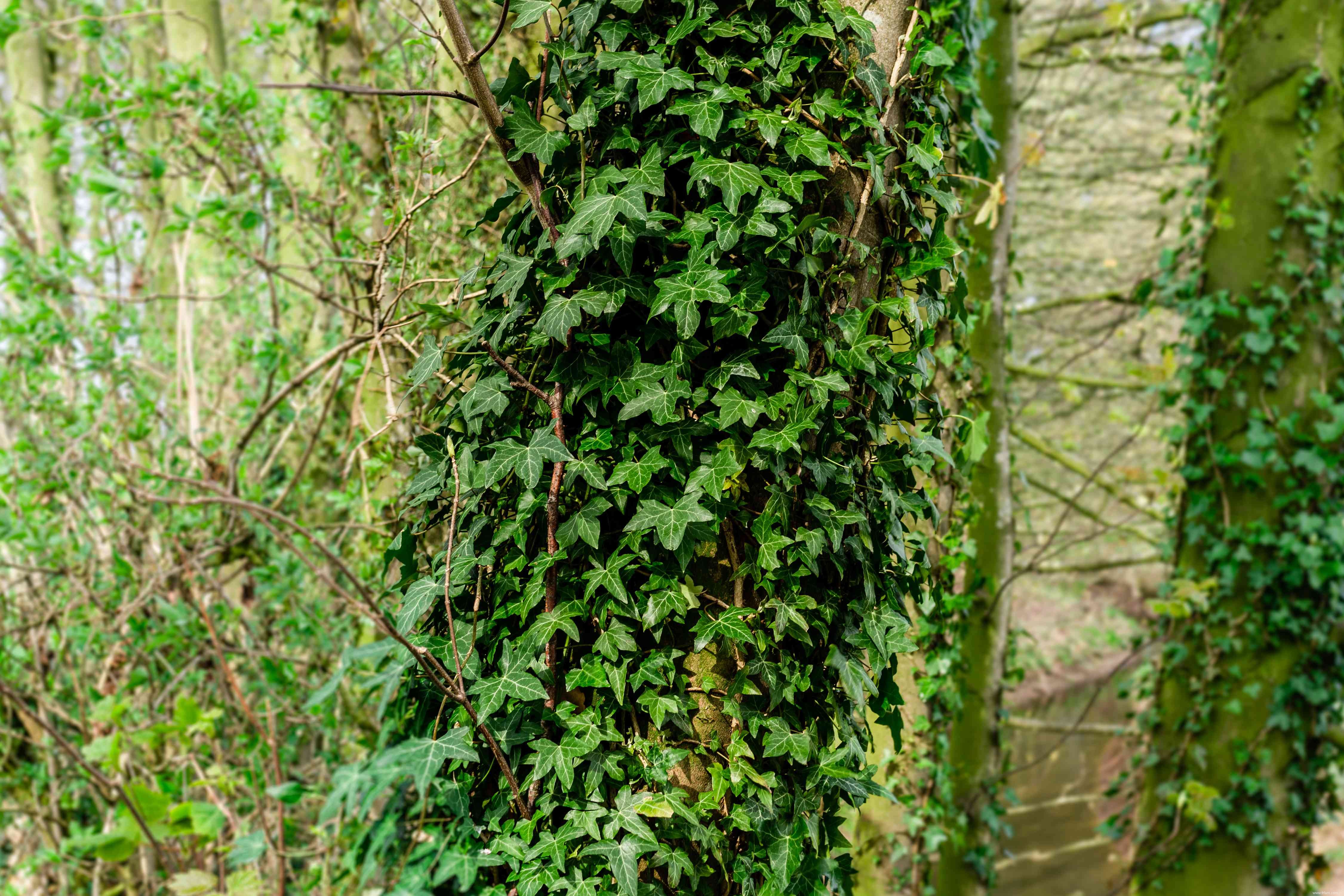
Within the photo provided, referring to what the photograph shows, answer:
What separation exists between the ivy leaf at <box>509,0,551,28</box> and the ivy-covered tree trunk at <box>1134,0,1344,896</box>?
169 inches

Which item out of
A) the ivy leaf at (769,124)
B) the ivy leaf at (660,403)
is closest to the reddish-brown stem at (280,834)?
the ivy leaf at (660,403)

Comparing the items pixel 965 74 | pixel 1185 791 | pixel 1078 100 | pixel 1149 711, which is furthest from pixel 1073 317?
pixel 965 74

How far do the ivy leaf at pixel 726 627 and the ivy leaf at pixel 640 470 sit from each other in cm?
27

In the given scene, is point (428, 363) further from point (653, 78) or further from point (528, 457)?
point (653, 78)

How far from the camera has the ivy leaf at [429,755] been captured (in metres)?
1.59

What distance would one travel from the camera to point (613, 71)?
5.07ft

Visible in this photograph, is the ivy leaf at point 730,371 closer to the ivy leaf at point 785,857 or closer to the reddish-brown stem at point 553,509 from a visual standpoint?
the reddish-brown stem at point 553,509

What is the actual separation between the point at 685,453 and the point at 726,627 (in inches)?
12.7

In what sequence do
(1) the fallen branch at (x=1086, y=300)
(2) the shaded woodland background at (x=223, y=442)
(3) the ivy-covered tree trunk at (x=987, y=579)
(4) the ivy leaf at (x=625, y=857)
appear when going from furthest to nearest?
1. (1) the fallen branch at (x=1086, y=300)
2. (3) the ivy-covered tree trunk at (x=987, y=579)
3. (2) the shaded woodland background at (x=223, y=442)
4. (4) the ivy leaf at (x=625, y=857)

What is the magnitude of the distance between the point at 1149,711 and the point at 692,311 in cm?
489

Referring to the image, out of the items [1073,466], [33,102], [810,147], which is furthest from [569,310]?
[33,102]

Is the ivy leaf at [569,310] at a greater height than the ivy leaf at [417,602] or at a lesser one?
greater

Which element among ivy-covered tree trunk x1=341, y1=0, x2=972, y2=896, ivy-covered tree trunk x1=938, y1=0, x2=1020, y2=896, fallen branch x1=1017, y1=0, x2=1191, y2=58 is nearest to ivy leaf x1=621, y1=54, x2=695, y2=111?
ivy-covered tree trunk x1=341, y1=0, x2=972, y2=896

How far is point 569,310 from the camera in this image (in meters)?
1.52
